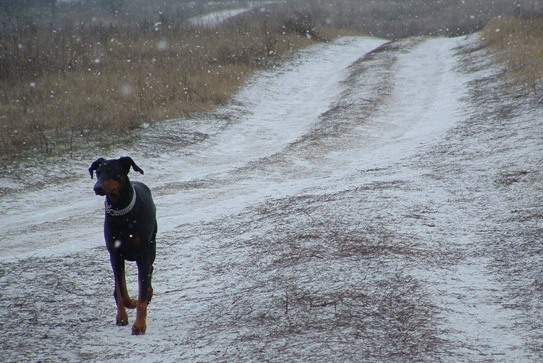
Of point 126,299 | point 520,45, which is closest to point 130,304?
point 126,299

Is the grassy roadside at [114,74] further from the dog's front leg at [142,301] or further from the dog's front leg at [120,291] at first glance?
the dog's front leg at [142,301]

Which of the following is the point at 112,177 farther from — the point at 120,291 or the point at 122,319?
the point at 122,319

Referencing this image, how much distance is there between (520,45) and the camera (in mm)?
22984

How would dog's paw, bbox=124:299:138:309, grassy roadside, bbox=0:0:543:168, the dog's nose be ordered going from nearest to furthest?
the dog's nose
dog's paw, bbox=124:299:138:309
grassy roadside, bbox=0:0:543:168

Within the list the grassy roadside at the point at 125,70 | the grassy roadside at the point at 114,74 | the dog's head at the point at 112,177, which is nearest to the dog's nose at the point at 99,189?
the dog's head at the point at 112,177

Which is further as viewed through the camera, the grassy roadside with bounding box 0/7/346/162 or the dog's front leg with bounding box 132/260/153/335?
the grassy roadside with bounding box 0/7/346/162

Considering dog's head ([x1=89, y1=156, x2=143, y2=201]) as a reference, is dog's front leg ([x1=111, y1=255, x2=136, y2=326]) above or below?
below

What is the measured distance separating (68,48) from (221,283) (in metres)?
20.4

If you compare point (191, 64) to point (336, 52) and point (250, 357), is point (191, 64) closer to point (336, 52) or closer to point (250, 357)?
point (336, 52)

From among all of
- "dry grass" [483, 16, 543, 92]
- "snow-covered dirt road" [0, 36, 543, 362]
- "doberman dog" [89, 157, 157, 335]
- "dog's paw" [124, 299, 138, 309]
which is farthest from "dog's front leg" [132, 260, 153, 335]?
"dry grass" [483, 16, 543, 92]

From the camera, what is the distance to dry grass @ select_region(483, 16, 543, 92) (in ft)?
60.5

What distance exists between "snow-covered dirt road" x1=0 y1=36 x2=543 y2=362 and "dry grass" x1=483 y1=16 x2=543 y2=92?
1.52m

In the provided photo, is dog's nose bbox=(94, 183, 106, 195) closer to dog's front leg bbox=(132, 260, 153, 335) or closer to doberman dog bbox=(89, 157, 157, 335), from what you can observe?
doberman dog bbox=(89, 157, 157, 335)

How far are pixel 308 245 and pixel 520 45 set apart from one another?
18128 mm
